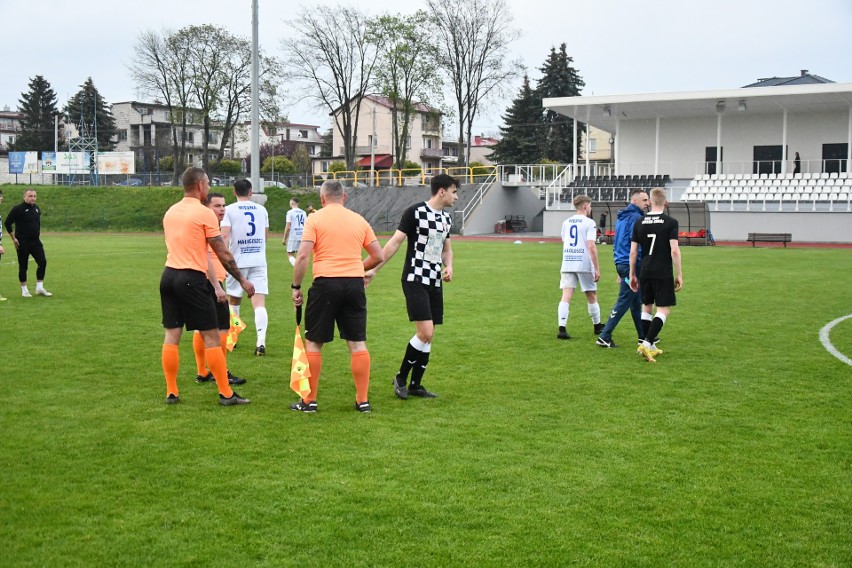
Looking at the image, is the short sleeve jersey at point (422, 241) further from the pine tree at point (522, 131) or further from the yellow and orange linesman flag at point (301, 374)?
the pine tree at point (522, 131)

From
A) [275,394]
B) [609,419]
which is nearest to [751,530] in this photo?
[609,419]

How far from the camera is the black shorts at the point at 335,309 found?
6.74m

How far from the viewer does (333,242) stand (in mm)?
6758

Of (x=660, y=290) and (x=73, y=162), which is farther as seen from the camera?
(x=73, y=162)

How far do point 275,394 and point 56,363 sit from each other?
2.88 m

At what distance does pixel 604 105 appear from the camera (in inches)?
1738

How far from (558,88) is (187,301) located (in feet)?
217

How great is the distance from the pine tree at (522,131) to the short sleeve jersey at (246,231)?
6105 cm

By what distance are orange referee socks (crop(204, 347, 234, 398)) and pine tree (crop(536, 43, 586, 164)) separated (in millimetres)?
64482

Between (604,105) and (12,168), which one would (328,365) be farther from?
(12,168)

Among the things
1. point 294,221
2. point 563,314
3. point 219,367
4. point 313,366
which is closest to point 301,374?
point 313,366

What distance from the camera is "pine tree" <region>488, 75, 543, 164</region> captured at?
2729 inches

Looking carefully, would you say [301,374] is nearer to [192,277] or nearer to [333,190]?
[192,277]

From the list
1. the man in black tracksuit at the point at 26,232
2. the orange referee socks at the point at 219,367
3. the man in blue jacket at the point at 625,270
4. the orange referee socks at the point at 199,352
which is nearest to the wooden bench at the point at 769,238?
the man in blue jacket at the point at 625,270
